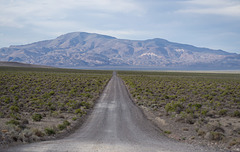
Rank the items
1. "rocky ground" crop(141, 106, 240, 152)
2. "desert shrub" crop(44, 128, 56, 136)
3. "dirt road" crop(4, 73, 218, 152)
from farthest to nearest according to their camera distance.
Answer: "desert shrub" crop(44, 128, 56, 136) < "rocky ground" crop(141, 106, 240, 152) < "dirt road" crop(4, 73, 218, 152)

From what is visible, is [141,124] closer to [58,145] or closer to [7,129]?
[58,145]

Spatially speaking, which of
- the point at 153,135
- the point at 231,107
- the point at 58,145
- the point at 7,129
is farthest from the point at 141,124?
the point at 231,107

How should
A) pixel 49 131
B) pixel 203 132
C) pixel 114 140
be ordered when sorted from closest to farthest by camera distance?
pixel 114 140 < pixel 49 131 < pixel 203 132

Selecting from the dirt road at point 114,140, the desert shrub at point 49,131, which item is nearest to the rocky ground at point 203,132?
the dirt road at point 114,140

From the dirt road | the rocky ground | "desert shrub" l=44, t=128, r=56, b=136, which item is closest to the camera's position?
the dirt road

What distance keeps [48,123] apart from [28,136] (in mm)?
4354

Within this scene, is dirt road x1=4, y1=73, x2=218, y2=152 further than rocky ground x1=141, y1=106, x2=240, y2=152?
No

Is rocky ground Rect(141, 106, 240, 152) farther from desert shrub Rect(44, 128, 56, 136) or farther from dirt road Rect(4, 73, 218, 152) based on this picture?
desert shrub Rect(44, 128, 56, 136)

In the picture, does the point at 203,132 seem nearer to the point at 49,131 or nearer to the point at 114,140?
the point at 114,140

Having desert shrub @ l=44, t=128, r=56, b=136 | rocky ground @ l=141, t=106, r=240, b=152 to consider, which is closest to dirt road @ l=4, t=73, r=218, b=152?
rocky ground @ l=141, t=106, r=240, b=152

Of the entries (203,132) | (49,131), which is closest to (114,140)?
(49,131)

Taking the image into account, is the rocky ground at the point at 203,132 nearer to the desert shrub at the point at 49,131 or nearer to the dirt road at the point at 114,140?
the dirt road at the point at 114,140

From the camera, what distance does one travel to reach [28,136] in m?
11.6

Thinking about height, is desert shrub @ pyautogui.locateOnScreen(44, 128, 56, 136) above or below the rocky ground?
above
